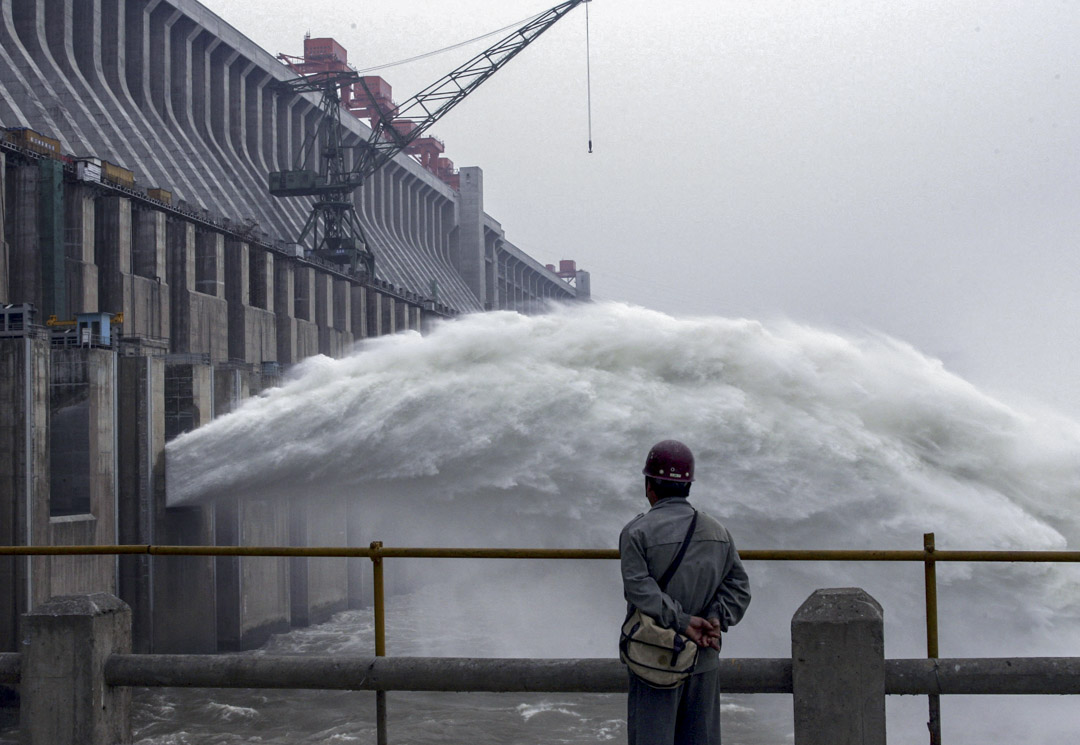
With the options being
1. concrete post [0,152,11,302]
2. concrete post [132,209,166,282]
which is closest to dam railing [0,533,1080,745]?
concrete post [0,152,11,302]

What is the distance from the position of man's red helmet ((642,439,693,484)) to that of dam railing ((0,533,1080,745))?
3.11 ft

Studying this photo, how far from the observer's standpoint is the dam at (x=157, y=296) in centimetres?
2616

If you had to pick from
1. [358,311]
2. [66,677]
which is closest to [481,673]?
[66,677]

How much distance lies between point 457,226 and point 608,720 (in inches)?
3799

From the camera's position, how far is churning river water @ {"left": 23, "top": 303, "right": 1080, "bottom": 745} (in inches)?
578

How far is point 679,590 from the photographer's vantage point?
5.42 meters

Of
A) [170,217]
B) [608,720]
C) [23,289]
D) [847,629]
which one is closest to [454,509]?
[608,720]

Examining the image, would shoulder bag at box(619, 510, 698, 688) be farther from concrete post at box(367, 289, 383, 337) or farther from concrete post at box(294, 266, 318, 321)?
concrete post at box(367, 289, 383, 337)

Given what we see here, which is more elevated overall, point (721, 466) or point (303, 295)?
point (303, 295)

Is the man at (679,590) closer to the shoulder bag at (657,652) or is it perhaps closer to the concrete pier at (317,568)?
the shoulder bag at (657,652)

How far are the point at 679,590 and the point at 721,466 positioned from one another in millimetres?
11353

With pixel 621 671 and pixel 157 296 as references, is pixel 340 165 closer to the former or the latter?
pixel 157 296

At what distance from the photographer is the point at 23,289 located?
132ft

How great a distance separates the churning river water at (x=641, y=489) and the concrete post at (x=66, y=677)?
10.5 m
